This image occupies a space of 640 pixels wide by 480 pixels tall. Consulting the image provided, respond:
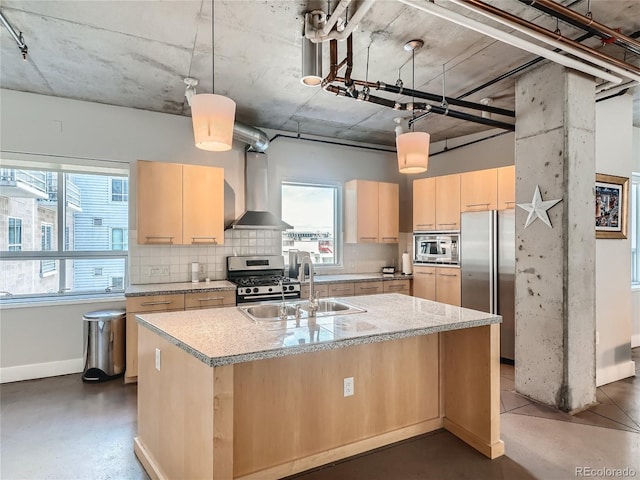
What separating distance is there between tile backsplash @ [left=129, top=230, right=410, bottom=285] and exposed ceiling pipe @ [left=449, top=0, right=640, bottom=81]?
3507 millimetres

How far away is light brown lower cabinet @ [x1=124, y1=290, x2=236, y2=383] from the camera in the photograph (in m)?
3.59

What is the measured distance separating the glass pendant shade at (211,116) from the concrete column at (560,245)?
8.50ft

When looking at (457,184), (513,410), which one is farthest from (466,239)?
(513,410)

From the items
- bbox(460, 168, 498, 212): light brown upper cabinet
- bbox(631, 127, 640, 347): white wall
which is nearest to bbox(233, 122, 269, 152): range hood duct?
bbox(460, 168, 498, 212): light brown upper cabinet

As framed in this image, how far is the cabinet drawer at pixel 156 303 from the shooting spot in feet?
11.8

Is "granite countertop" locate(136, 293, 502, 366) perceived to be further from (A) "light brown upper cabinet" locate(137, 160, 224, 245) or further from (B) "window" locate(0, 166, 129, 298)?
(B) "window" locate(0, 166, 129, 298)

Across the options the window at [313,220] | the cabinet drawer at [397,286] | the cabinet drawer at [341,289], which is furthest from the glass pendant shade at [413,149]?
the window at [313,220]

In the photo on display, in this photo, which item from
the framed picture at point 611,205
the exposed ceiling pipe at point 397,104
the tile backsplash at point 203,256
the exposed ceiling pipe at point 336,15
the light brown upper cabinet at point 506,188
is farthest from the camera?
the tile backsplash at point 203,256

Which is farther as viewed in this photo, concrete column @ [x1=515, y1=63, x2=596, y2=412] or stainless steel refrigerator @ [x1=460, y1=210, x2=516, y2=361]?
stainless steel refrigerator @ [x1=460, y1=210, x2=516, y2=361]

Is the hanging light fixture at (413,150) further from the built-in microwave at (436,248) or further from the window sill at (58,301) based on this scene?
the window sill at (58,301)

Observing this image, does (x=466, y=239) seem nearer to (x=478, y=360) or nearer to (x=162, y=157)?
(x=478, y=360)

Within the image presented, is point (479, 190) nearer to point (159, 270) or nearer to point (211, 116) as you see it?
point (211, 116)

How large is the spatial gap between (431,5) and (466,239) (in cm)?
300

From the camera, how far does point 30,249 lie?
389 cm
